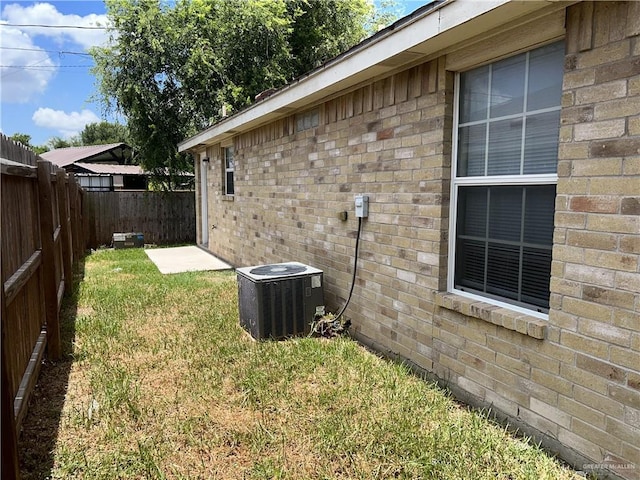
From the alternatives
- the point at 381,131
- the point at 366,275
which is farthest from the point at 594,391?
the point at 381,131

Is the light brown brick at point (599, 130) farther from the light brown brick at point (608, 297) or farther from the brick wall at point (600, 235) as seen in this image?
the light brown brick at point (608, 297)

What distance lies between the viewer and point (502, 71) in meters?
3.20

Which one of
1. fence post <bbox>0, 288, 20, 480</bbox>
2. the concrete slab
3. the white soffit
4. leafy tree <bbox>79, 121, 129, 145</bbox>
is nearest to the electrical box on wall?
the white soffit

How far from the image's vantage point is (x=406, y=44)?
3412 millimetres

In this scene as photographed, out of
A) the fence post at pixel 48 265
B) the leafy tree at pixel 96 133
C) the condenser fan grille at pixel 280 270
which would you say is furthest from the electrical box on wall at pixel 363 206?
the leafy tree at pixel 96 133

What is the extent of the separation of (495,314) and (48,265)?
13.7 ft

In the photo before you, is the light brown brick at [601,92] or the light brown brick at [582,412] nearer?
the light brown brick at [601,92]

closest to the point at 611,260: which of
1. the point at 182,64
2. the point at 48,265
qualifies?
the point at 48,265

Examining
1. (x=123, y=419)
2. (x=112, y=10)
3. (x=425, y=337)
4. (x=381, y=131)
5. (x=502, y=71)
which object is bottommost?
(x=123, y=419)

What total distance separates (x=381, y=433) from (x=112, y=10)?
1627 cm

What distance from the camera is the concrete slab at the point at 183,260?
31.0ft

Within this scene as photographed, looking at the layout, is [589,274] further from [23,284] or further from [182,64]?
[182,64]

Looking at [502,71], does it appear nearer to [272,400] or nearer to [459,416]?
[459,416]

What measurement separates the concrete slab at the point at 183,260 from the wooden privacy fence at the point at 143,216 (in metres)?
1.88
